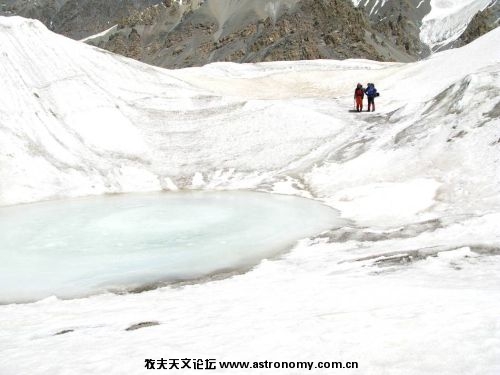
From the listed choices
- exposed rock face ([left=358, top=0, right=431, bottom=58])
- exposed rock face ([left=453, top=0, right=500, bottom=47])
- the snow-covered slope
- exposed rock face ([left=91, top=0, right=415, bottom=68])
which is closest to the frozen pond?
exposed rock face ([left=91, top=0, right=415, bottom=68])

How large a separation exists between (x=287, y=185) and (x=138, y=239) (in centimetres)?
744

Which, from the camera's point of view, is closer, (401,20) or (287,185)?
(287,185)

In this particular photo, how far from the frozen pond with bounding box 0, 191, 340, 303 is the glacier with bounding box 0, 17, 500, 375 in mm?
693

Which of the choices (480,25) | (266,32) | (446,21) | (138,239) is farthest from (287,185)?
(446,21)

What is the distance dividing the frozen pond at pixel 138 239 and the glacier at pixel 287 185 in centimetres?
69

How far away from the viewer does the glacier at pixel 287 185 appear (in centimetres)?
541

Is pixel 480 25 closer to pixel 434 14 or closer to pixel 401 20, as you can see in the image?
pixel 401 20

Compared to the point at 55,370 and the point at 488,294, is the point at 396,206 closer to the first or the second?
the point at 488,294

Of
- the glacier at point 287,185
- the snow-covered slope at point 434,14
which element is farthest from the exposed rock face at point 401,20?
the glacier at point 287,185

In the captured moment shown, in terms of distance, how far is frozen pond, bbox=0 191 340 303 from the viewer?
9656 millimetres

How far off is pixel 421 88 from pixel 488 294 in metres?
19.9

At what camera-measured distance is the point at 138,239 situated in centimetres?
1186

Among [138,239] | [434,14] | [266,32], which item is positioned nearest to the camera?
[138,239]

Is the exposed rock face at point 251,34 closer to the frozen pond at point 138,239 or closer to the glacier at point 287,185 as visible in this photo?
the glacier at point 287,185
